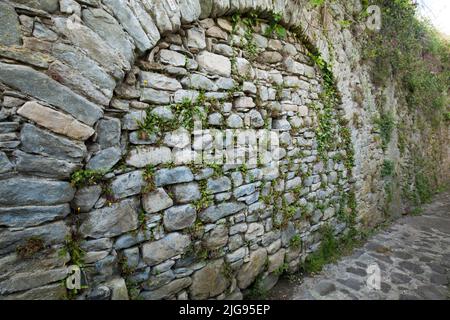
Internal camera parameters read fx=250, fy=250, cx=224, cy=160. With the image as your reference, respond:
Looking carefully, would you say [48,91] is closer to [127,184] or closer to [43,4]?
[43,4]

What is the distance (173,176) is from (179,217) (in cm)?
35

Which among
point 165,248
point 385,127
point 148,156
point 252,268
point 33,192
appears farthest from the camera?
point 385,127

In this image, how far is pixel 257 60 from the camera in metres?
2.64

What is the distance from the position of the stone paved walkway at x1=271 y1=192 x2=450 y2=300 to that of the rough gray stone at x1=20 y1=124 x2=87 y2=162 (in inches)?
98.1

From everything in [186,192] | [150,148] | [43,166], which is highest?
[150,148]

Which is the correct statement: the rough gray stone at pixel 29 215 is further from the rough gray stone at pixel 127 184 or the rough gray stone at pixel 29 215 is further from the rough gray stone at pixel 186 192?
the rough gray stone at pixel 186 192

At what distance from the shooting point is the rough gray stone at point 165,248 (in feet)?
6.33

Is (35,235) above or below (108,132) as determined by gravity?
below

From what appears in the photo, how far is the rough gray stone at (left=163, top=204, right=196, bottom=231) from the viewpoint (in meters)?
2.02

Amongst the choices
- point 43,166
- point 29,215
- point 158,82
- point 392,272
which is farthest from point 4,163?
point 392,272

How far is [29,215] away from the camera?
1.38 m

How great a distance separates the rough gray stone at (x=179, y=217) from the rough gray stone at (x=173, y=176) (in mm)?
223
